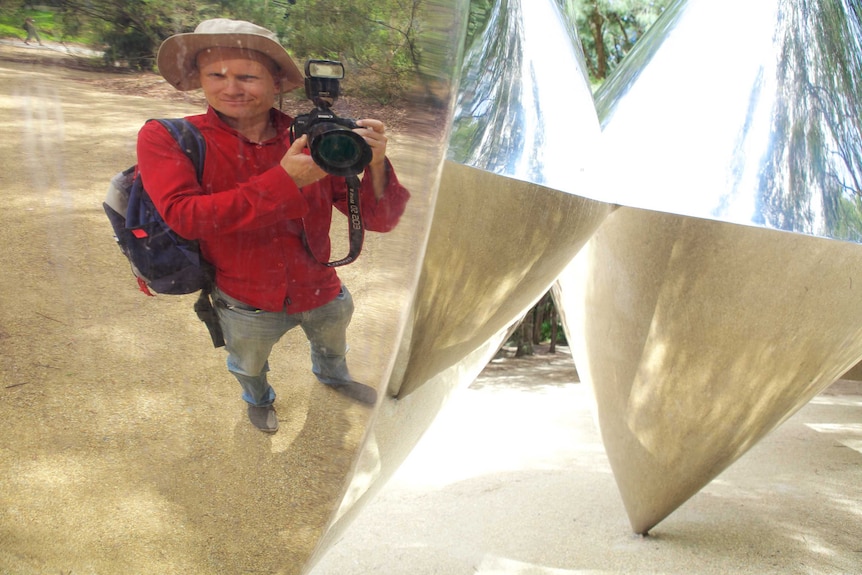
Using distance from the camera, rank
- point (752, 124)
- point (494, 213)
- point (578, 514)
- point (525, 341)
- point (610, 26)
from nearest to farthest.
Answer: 1. point (494, 213)
2. point (752, 124)
3. point (578, 514)
4. point (610, 26)
5. point (525, 341)

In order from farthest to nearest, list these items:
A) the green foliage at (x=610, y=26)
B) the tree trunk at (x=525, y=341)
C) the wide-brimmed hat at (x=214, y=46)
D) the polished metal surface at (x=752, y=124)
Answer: the tree trunk at (x=525, y=341) < the green foliage at (x=610, y=26) < the polished metal surface at (x=752, y=124) < the wide-brimmed hat at (x=214, y=46)

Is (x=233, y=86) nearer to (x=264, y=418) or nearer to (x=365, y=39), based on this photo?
(x=365, y=39)

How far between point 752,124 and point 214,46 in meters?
0.84

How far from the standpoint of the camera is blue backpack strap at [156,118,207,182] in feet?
1.94

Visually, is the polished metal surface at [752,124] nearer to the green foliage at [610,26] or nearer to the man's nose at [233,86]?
the man's nose at [233,86]

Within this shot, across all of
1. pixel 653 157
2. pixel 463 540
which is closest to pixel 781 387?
pixel 653 157

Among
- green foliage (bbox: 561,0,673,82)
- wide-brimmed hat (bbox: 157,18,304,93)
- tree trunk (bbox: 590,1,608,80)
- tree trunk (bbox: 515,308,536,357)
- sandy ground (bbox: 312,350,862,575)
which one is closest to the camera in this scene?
wide-brimmed hat (bbox: 157,18,304,93)

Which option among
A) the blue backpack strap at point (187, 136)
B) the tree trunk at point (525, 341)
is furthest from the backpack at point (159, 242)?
the tree trunk at point (525, 341)

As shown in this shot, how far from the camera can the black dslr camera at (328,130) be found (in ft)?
1.92

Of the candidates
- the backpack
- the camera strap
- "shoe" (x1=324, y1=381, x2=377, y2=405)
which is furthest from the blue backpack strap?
"shoe" (x1=324, y1=381, x2=377, y2=405)

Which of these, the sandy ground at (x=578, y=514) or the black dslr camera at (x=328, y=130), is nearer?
the black dslr camera at (x=328, y=130)

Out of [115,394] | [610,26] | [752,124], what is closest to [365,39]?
[115,394]

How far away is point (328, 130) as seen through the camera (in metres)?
0.61

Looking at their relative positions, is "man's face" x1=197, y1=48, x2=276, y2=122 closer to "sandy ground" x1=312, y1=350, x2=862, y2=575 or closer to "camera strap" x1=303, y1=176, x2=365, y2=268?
"camera strap" x1=303, y1=176, x2=365, y2=268
